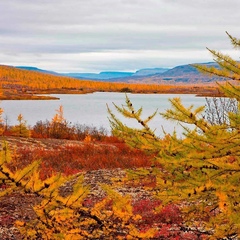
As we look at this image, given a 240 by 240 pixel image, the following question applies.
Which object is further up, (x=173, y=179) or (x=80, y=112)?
(x=173, y=179)

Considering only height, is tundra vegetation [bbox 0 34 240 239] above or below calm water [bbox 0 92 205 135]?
above

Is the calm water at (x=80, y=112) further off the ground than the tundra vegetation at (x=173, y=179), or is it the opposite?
the tundra vegetation at (x=173, y=179)

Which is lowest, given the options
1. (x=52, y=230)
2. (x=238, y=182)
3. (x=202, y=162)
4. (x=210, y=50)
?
(x=52, y=230)

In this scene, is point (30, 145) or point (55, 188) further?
point (30, 145)

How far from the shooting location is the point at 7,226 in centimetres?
784

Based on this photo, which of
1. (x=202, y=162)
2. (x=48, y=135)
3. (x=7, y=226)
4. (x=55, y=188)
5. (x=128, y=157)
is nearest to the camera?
(x=55, y=188)

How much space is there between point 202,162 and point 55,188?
989mm

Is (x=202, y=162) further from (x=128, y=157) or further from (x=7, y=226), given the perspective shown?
(x=128, y=157)

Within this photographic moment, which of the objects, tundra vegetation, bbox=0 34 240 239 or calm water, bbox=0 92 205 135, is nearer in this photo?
tundra vegetation, bbox=0 34 240 239

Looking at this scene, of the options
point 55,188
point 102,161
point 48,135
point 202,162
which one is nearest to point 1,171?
point 55,188

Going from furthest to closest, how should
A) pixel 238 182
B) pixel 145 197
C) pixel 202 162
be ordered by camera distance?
pixel 145 197
pixel 238 182
pixel 202 162

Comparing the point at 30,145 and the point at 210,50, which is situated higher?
the point at 210,50

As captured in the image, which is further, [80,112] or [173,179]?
[80,112]

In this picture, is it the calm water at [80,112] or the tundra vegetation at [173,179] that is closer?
the tundra vegetation at [173,179]
